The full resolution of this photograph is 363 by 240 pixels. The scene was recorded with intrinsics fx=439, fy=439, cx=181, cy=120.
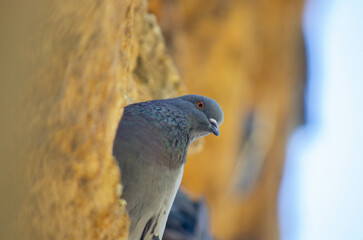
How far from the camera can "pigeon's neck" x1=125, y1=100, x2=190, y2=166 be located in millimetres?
2467

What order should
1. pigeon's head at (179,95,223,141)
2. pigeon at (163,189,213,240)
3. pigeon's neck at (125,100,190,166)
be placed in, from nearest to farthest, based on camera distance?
1. pigeon's neck at (125,100,190,166)
2. pigeon's head at (179,95,223,141)
3. pigeon at (163,189,213,240)

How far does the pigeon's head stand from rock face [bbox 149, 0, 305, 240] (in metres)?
3.21

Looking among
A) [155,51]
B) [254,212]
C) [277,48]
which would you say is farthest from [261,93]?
[155,51]

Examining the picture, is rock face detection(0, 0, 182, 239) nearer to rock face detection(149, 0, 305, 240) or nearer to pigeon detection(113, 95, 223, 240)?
pigeon detection(113, 95, 223, 240)

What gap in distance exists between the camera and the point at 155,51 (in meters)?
3.85

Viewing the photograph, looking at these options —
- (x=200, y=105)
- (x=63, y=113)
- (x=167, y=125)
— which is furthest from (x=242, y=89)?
(x=63, y=113)

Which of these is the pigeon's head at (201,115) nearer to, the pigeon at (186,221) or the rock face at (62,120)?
the rock face at (62,120)

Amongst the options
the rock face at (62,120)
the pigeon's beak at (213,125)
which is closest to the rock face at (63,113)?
the rock face at (62,120)

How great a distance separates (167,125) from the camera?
254 centimetres

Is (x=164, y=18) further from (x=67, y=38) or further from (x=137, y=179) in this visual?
(x=67, y=38)

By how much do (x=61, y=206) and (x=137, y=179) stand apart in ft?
2.28

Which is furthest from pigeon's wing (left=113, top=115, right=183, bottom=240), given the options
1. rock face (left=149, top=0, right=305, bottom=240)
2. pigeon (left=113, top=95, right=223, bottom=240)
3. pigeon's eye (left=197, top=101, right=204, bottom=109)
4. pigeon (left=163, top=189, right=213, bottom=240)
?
rock face (left=149, top=0, right=305, bottom=240)

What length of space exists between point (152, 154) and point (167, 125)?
244mm

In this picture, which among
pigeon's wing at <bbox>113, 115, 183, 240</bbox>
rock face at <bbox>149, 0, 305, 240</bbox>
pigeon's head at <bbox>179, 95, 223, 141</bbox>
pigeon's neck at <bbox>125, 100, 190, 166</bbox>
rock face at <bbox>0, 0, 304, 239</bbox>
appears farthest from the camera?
rock face at <bbox>149, 0, 305, 240</bbox>
